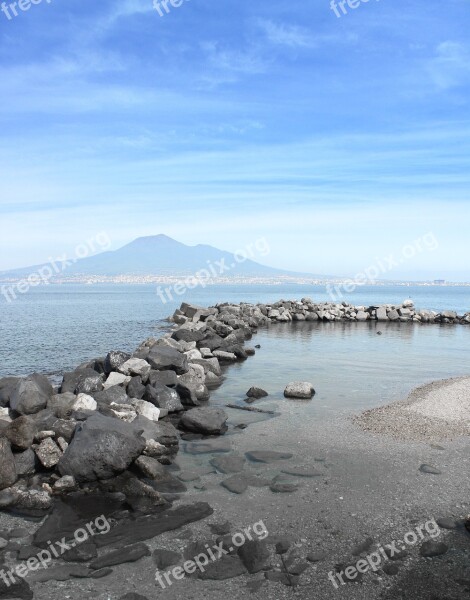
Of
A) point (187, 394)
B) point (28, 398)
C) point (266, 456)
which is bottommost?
point (266, 456)

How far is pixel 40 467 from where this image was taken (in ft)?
38.1

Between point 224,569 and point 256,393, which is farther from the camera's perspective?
point 256,393

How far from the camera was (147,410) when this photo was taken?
15391 mm

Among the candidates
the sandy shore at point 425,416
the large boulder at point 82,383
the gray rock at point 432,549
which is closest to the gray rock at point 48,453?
the large boulder at point 82,383

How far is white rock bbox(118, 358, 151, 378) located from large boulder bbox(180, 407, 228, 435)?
446 cm

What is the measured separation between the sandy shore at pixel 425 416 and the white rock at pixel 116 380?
798 cm

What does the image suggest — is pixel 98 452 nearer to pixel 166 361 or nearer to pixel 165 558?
pixel 165 558

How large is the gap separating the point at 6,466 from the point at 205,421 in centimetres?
547

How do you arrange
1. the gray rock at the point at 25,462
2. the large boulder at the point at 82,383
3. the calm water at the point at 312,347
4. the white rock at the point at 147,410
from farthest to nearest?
the calm water at the point at 312,347, the large boulder at the point at 82,383, the white rock at the point at 147,410, the gray rock at the point at 25,462

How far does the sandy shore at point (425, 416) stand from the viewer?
14.3 m

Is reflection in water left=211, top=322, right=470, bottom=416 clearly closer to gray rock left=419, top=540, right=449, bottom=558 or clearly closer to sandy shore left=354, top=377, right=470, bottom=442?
sandy shore left=354, top=377, right=470, bottom=442

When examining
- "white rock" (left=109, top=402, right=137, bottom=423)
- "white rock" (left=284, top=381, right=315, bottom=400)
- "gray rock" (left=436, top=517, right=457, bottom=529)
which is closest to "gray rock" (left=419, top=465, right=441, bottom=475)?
"gray rock" (left=436, top=517, right=457, bottom=529)

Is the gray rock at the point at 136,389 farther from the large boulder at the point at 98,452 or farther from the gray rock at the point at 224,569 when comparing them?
the gray rock at the point at 224,569

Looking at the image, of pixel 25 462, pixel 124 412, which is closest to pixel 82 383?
pixel 124 412
